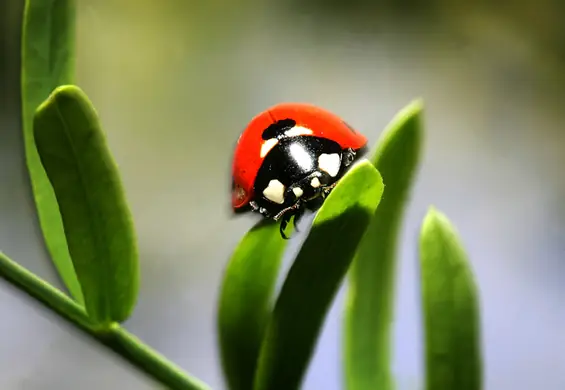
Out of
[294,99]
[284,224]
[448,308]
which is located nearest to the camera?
[448,308]

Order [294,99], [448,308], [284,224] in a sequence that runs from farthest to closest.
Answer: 1. [294,99]
2. [284,224]
3. [448,308]

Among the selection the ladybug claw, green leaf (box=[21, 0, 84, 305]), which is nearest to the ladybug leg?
the ladybug claw

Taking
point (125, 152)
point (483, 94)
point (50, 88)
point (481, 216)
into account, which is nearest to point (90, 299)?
point (50, 88)

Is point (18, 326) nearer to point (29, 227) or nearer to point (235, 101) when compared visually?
point (29, 227)

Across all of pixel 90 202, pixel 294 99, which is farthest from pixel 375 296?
pixel 294 99

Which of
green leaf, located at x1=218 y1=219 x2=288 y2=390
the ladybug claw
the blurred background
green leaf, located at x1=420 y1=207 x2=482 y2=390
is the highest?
green leaf, located at x1=420 y1=207 x2=482 y2=390

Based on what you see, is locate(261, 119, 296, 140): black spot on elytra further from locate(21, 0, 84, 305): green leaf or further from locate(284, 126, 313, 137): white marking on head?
locate(21, 0, 84, 305): green leaf

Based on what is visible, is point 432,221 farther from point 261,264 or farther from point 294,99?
point 294,99

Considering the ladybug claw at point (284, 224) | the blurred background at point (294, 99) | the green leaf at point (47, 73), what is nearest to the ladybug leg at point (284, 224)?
the ladybug claw at point (284, 224)
